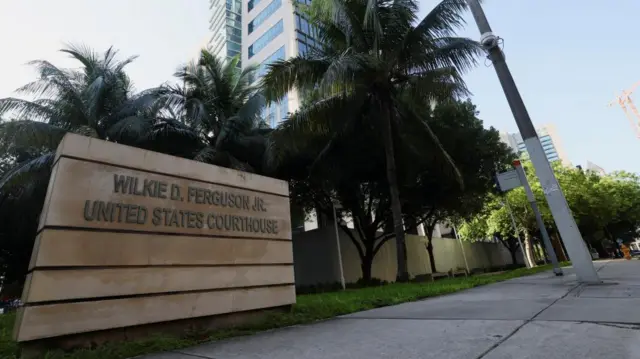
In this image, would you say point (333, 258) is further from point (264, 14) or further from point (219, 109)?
point (264, 14)

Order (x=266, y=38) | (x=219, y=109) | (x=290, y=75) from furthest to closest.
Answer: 1. (x=266, y=38)
2. (x=219, y=109)
3. (x=290, y=75)

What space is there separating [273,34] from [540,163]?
35.7 meters

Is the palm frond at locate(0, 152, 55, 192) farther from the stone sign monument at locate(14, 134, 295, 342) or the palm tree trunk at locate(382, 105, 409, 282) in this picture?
the palm tree trunk at locate(382, 105, 409, 282)

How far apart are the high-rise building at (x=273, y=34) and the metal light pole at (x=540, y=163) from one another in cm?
2437

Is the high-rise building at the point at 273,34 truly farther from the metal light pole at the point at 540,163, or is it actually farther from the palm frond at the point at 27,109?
the metal light pole at the point at 540,163

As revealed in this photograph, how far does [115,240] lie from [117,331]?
3.09 ft

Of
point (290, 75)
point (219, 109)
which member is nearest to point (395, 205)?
point (290, 75)

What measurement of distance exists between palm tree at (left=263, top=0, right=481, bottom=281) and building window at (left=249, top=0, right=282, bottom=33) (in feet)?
97.5

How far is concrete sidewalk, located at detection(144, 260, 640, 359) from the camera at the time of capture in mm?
2683

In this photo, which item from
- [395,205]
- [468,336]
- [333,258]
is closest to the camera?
[468,336]

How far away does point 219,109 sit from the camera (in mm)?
15641

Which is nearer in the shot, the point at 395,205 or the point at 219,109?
the point at 395,205

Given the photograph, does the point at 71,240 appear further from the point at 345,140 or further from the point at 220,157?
the point at 345,140

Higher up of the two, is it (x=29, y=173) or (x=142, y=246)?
(x=29, y=173)
